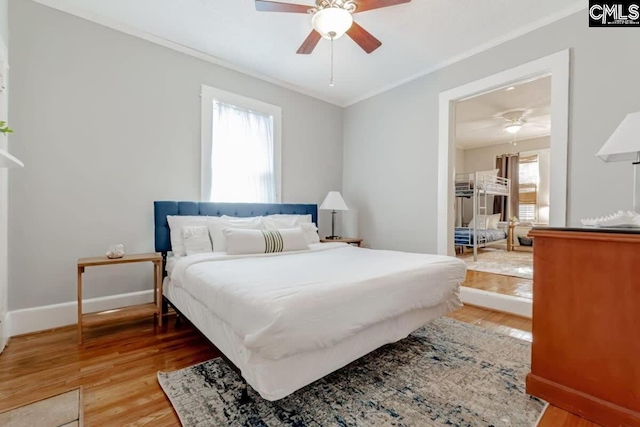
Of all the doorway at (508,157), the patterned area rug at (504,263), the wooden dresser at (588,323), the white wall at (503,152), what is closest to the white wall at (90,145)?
the doorway at (508,157)

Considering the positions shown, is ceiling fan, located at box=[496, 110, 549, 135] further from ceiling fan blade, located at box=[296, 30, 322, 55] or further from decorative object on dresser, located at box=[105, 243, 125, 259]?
decorative object on dresser, located at box=[105, 243, 125, 259]

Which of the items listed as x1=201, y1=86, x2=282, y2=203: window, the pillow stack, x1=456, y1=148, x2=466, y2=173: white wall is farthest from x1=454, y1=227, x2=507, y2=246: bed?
the pillow stack

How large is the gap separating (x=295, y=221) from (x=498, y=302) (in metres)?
2.40

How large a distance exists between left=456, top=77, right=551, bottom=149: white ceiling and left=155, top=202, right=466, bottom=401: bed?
9.15 ft

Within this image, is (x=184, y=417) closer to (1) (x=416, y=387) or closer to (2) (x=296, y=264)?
(2) (x=296, y=264)

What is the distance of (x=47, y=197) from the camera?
8.08 ft

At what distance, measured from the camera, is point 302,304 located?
Answer: 132 centimetres

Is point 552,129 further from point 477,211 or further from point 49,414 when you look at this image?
point 49,414

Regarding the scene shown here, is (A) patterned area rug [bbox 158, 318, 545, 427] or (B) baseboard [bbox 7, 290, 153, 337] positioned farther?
(B) baseboard [bbox 7, 290, 153, 337]

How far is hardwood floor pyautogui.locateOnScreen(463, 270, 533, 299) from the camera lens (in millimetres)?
3285

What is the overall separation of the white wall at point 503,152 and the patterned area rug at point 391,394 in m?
6.42

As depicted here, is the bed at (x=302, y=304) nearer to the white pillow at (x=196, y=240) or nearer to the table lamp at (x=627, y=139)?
the white pillow at (x=196, y=240)

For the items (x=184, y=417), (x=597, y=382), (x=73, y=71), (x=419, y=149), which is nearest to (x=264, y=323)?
(x=184, y=417)

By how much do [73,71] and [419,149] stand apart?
3.75 meters
